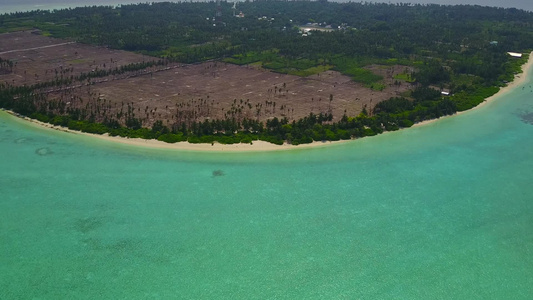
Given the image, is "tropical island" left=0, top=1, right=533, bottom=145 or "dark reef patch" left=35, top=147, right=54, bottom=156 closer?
"dark reef patch" left=35, top=147, right=54, bottom=156

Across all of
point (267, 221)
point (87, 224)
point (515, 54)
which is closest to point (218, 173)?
point (267, 221)

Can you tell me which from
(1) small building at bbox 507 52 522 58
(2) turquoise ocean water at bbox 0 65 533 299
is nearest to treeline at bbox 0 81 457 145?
(2) turquoise ocean water at bbox 0 65 533 299

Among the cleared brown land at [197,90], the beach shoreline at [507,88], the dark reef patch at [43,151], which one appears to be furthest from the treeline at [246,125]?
the dark reef patch at [43,151]

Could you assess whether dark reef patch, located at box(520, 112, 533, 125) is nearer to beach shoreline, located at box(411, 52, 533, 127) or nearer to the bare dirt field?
beach shoreline, located at box(411, 52, 533, 127)

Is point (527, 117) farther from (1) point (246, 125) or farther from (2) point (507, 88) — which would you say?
(1) point (246, 125)

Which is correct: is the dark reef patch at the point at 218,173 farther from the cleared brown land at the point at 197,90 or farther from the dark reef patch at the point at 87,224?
the cleared brown land at the point at 197,90

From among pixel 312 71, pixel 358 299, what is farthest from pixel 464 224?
pixel 312 71
